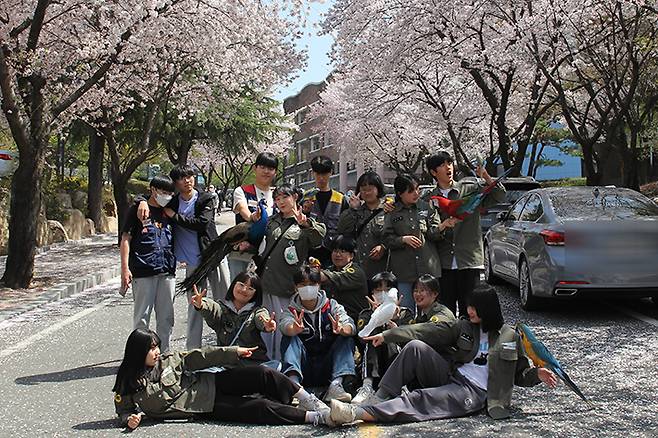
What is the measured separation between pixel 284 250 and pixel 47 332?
4.24 m

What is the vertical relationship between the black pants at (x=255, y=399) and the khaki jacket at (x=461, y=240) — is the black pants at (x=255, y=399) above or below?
below

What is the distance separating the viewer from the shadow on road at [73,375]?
6.58 metres

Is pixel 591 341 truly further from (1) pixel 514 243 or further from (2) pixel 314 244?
(2) pixel 314 244

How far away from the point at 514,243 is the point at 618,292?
71.9 inches

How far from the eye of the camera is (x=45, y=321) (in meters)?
9.89

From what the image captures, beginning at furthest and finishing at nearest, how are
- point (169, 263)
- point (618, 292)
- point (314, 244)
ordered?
1. point (618, 292)
2. point (169, 263)
3. point (314, 244)

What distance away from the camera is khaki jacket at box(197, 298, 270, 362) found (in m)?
5.66

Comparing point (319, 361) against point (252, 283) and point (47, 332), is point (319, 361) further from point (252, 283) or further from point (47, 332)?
point (47, 332)

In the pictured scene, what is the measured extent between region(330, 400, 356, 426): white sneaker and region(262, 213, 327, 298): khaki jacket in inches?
57.7

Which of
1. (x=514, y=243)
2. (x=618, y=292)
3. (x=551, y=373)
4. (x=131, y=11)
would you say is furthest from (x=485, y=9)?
(x=551, y=373)

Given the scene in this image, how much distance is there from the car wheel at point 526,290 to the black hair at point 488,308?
393 centimetres

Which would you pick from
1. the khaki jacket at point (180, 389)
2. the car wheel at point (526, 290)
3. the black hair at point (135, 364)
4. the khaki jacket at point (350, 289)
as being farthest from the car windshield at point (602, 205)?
the black hair at point (135, 364)

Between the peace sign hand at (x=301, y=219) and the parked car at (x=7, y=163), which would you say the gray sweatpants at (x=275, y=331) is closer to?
the peace sign hand at (x=301, y=219)

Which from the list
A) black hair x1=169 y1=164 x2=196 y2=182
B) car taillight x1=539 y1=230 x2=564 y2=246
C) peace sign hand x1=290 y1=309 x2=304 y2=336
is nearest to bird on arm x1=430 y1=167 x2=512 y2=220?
peace sign hand x1=290 y1=309 x2=304 y2=336
